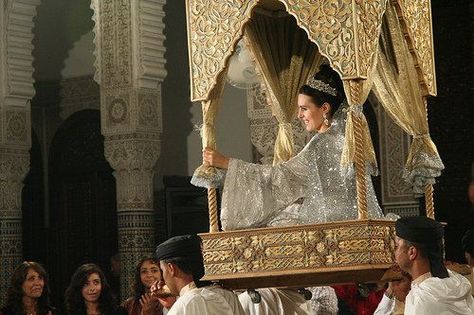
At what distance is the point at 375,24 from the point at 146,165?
495 cm

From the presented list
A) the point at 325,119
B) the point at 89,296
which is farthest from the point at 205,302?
the point at 89,296

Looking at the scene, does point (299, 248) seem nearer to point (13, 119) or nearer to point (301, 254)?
point (301, 254)

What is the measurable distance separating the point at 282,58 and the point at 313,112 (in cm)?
60

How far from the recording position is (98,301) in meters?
6.72

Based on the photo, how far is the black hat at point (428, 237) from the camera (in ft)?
13.4

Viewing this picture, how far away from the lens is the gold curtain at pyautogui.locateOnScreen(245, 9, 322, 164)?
5.59 metres

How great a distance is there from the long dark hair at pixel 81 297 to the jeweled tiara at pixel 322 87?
2.18 meters

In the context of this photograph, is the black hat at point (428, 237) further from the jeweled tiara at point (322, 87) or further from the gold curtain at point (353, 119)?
the jeweled tiara at point (322, 87)

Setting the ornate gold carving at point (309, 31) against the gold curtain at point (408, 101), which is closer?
the ornate gold carving at point (309, 31)

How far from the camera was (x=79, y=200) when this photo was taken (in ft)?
37.8

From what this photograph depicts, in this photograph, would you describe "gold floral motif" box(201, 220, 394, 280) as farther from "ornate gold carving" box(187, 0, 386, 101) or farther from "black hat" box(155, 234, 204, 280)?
"ornate gold carving" box(187, 0, 386, 101)

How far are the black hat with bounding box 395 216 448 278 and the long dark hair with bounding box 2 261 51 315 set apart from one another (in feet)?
10.1

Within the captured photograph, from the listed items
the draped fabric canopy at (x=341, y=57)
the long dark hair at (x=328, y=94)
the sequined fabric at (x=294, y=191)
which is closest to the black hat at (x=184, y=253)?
the sequined fabric at (x=294, y=191)

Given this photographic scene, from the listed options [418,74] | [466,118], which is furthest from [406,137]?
[418,74]
